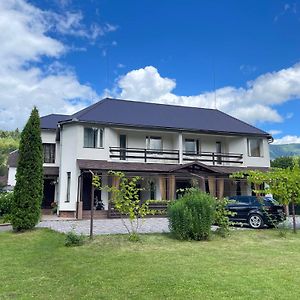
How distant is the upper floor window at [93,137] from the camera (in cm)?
2381

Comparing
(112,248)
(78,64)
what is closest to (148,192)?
(78,64)

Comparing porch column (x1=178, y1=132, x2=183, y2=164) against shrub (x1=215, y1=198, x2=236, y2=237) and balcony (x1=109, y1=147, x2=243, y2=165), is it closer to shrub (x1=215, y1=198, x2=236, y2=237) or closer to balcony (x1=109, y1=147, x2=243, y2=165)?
balcony (x1=109, y1=147, x2=243, y2=165)

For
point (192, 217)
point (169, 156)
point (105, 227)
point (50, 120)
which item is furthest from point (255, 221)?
point (50, 120)

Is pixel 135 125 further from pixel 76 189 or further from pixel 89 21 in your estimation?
pixel 89 21

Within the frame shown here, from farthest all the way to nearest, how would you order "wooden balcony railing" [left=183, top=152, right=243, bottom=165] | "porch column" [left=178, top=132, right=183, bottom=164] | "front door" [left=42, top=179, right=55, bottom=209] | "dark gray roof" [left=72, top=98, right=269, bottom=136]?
"front door" [left=42, top=179, right=55, bottom=209]
"wooden balcony railing" [left=183, top=152, right=243, bottom=165]
"porch column" [left=178, top=132, right=183, bottom=164]
"dark gray roof" [left=72, top=98, right=269, bottom=136]

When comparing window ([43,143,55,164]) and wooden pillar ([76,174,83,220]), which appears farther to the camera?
window ([43,143,55,164])

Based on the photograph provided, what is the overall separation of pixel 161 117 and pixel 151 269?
2064 centimetres

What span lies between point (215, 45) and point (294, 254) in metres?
15.0

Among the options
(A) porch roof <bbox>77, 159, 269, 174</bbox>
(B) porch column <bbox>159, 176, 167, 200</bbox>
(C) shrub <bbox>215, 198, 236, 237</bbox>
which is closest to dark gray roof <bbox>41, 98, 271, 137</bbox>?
(A) porch roof <bbox>77, 159, 269, 174</bbox>

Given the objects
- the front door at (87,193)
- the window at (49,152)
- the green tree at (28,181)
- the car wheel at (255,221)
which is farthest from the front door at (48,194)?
the car wheel at (255,221)

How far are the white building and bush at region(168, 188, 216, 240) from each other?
866 cm

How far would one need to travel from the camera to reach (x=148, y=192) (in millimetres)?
25469

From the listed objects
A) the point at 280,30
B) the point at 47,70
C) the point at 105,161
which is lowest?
the point at 105,161

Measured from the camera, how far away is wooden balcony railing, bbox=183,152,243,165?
26.8 metres
